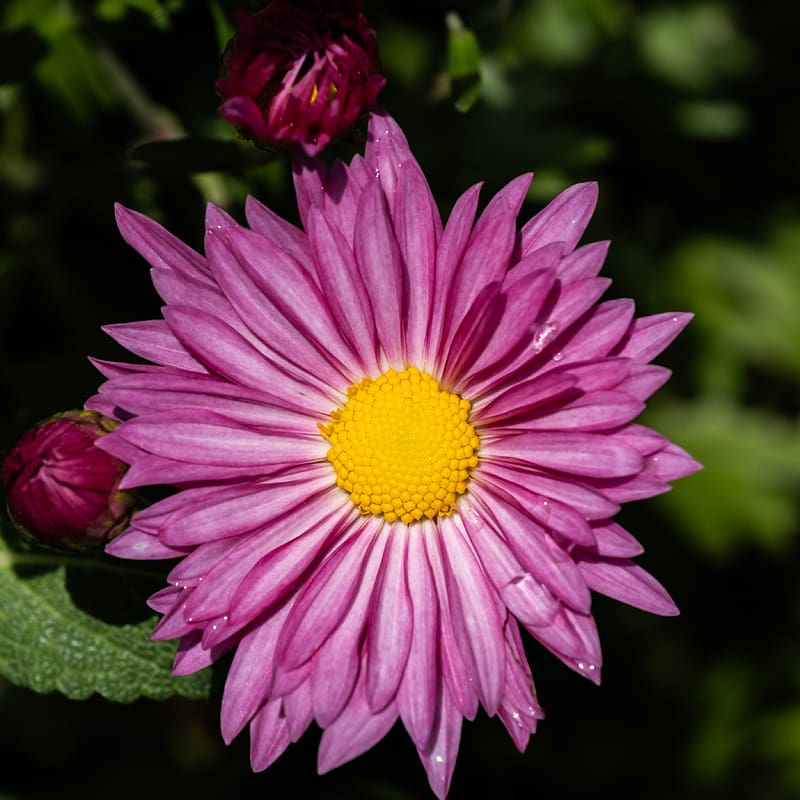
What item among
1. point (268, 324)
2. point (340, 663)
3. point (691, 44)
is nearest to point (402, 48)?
point (691, 44)

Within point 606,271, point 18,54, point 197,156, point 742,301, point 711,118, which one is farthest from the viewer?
point 742,301

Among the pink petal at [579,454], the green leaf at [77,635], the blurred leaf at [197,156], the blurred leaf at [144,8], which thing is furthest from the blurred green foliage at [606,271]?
the pink petal at [579,454]

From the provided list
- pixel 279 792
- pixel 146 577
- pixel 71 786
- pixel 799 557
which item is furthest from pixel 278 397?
pixel 799 557

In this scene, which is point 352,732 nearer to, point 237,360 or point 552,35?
point 237,360

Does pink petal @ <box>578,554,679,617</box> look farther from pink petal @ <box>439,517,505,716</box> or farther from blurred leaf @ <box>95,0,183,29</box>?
blurred leaf @ <box>95,0,183,29</box>

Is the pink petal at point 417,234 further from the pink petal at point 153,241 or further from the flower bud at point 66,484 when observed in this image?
the flower bud at point 66,484
